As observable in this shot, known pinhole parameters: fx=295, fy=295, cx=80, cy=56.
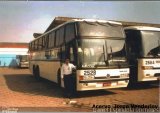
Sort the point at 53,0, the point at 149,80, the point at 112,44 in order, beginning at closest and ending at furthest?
the point at 53,0, the point at 112,44, the point at 149,80

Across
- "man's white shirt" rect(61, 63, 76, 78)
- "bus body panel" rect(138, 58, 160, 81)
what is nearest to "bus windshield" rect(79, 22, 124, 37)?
"man's white shirt" rect(61, 63, 76, 78)

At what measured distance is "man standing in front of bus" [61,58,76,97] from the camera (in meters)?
9.50

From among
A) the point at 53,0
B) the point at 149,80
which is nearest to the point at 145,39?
the point at 149,80

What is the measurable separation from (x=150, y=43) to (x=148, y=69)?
96cm

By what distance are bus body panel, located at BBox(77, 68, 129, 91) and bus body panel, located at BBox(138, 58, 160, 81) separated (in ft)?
3.68

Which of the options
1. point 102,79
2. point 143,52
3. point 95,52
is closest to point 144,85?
point 143,52

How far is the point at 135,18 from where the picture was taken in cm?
970

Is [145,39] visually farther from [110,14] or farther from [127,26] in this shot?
[110,14]

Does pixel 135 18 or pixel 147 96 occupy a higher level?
pixel 135 18

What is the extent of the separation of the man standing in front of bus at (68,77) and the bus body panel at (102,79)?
36 cm

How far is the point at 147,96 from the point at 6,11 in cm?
525

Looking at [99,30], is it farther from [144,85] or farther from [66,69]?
[144,85]

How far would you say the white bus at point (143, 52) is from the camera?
10375mm

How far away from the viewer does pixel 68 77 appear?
9664 mm
